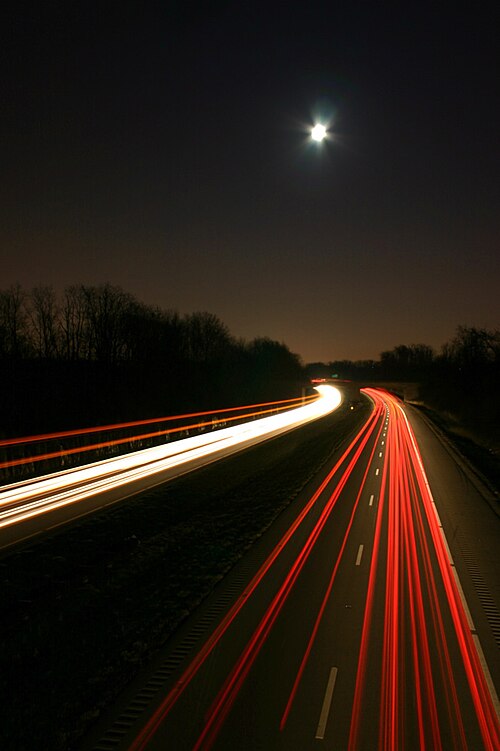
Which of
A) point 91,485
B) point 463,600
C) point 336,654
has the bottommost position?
point 463,600

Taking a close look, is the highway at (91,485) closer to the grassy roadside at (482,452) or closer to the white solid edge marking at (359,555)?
the white solid edge marking at (359,555)

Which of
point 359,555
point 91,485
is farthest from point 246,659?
point 91,485

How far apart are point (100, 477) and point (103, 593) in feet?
38.8

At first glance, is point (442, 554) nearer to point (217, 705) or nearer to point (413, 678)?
point (413, 678)

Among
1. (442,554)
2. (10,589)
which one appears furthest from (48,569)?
(442,554)

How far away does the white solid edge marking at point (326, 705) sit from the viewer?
616cm

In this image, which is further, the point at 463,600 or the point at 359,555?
the point at 359,555

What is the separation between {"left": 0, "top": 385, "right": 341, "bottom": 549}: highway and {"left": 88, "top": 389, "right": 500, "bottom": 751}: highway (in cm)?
648

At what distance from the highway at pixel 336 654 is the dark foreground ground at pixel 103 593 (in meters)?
0.48

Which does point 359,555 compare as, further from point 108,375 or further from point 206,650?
point 108,375

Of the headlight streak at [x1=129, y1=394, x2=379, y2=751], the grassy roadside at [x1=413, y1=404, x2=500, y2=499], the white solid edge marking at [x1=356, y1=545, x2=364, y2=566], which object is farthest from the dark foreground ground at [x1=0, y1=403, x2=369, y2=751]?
the grassy roadside at [x1=413, y1=404, x2=500, y2=499]

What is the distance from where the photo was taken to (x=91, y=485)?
20.4m

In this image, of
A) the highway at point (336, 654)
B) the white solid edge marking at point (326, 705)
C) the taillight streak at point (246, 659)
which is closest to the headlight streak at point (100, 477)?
the highway at point (336, 654)

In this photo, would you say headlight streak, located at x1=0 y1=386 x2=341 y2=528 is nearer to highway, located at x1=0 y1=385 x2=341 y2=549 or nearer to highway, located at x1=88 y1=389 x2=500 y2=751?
highway, located at x1=0 y1=385 x2=341 y2=549
